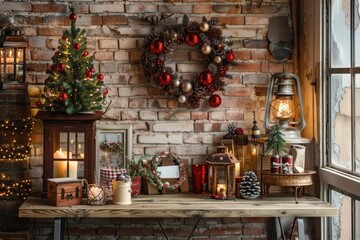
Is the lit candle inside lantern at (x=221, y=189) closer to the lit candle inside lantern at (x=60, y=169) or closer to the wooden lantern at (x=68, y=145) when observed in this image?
the wooden lantern at (x=68, y=145)

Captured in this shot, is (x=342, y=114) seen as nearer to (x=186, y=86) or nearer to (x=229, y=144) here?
(x=229, y=144)

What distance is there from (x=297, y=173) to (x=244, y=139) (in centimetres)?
55

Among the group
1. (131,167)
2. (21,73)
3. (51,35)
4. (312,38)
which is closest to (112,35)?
(51,35)

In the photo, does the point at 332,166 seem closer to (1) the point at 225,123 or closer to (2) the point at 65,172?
(1) the point at 225,123

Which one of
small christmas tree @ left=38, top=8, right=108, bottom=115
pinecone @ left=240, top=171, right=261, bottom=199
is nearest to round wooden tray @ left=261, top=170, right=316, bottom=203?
pinecone @ left=240, top=171, right=261, bottom=199

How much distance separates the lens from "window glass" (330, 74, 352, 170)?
147 inches

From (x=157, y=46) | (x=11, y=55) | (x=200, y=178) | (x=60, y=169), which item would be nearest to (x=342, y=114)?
(x=200, y=178)

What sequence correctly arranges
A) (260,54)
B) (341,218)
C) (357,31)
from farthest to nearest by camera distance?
(260,54)
(341,218)
(357,31)

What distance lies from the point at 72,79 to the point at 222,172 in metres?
1.19

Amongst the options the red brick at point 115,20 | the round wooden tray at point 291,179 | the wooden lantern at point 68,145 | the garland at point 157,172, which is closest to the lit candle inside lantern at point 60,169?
the wooden lantern at point 68,145

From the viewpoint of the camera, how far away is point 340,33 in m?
3.85

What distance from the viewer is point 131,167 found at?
420 centimetres

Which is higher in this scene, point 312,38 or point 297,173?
point 312,38

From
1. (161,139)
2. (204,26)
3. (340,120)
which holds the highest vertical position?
(204,26)
